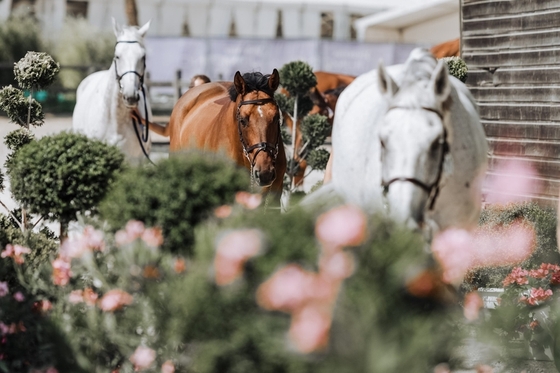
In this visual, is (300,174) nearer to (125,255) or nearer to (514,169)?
(514,169)

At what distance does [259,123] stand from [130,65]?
4.39 ft

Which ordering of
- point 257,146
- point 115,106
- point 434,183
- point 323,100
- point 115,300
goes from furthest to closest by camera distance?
point 323,100, point 115,106, point 257,146, point 434,183, point 115,300

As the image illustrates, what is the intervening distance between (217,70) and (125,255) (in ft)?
59.0

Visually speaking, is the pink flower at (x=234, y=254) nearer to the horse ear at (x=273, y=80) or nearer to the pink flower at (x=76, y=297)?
the pink flower at (x=76, y=297)

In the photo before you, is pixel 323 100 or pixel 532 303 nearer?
pixel 532 303

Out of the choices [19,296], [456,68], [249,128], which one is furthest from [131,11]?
[19,296]

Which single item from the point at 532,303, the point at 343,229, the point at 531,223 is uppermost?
the point at 343,229

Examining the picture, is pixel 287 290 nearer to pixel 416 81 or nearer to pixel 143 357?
pixel 143 357

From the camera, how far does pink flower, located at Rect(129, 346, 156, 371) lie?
3641 mm

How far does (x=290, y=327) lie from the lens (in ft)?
10.0

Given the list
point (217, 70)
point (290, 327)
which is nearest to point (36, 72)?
point (290, 327)

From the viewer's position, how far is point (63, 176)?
4656 millimetres

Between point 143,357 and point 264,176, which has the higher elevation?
point 264,176

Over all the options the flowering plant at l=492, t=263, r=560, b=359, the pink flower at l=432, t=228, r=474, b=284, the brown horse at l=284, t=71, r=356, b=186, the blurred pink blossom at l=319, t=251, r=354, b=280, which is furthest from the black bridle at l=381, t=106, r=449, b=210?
the brown horse at l=284, t=71, r=356, b=186
